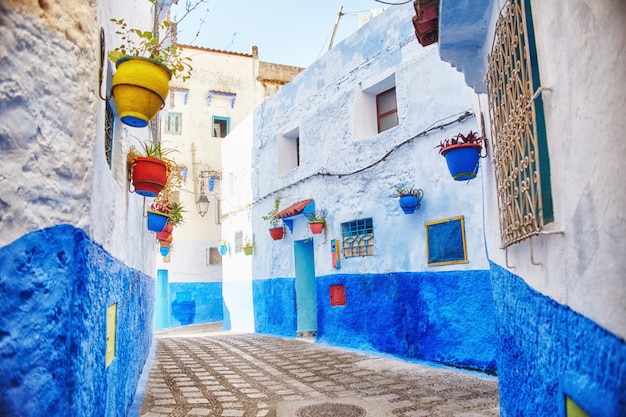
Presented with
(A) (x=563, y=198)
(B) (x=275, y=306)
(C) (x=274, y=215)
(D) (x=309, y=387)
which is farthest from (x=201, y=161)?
(A) (x=563, y=198)

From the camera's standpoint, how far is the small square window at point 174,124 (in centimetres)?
1930

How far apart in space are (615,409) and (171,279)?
62.3 feet

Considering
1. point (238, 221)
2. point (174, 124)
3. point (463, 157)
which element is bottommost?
point (463, 157)

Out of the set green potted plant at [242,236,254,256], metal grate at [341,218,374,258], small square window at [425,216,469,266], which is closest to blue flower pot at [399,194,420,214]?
small square window at [425,216,469,266]

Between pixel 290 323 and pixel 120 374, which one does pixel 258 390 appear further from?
pixel 290 323

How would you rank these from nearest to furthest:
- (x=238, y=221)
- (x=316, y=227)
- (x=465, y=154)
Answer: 1. (x=465, y=154)
2. (x=316, y=227)
3. (x=238, y=221)

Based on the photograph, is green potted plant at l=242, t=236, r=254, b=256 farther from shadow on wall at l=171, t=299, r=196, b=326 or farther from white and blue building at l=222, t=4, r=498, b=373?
shadow on wall at l=171, t=299, r=196, b=326

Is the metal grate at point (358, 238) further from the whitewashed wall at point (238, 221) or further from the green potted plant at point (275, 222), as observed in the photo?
the whitewashed wall at point (238, 221)

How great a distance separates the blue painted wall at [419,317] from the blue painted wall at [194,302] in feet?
34.8

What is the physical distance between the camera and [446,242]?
7266 millimetres

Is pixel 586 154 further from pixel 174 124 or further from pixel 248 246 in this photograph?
pixel 174 124

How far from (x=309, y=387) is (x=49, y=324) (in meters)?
4.30

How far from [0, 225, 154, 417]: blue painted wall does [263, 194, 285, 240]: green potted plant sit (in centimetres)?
875

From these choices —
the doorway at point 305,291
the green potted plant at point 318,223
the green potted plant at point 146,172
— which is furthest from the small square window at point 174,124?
the green potted plant at point 146,172
